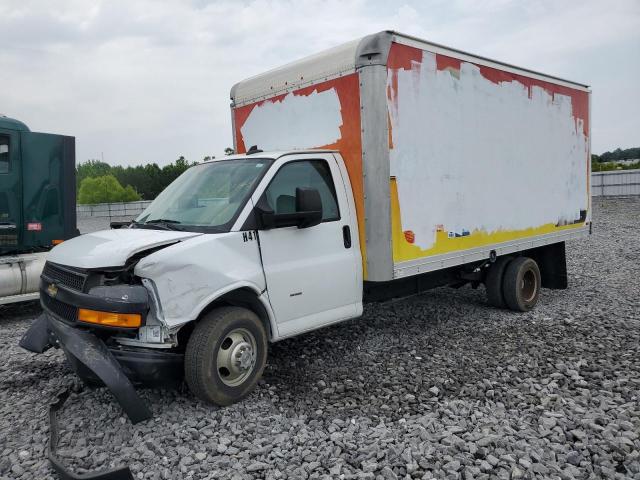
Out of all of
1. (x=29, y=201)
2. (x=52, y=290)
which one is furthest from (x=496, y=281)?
(x=29, y=201)

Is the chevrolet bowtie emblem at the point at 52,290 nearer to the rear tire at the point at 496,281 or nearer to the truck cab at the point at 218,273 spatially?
the truck cab at the point at 218,273

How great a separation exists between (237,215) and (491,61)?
4121 mm

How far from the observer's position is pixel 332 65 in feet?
17.6

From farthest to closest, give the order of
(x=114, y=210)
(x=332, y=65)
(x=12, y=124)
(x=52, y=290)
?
(x=114, y=210)
(x=12, y=124)
(x=332, y=65)
(x=52, y=290)

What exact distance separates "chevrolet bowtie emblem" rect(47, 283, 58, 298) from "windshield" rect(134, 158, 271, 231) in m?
0.95

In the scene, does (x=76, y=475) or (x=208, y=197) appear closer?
(x=76, y=475)

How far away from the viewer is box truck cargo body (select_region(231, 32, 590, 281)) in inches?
203

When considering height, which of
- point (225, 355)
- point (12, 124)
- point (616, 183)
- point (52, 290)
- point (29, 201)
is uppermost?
point (12, 124)

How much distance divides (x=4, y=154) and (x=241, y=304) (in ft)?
17.1

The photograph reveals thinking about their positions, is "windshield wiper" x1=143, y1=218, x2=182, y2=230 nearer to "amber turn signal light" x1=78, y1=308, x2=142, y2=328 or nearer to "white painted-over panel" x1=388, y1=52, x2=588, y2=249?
"amber turn signal light" x1=78, y1=308, x2=142, y2=328

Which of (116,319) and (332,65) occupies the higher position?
(332,65)

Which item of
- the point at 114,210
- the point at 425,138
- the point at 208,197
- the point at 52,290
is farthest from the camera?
the point at 114,210

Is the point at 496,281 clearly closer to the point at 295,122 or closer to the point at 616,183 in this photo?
the point at 295,122

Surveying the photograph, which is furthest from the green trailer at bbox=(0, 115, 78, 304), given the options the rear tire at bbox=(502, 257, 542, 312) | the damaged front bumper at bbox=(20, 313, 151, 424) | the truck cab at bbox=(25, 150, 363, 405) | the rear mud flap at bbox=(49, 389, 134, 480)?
the rear tire at bbox=(502, 257, 542, 312)
